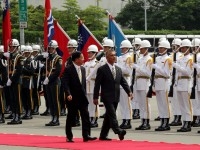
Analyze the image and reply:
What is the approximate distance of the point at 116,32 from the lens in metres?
23.4

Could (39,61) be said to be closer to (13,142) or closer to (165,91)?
(165,91)

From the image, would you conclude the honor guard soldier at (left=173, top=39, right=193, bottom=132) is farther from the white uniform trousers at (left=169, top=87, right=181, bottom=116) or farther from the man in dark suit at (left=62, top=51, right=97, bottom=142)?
the man in dark suit at (left=62, top=51, right=97, bottom=142)

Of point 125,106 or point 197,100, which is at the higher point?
point 197,100

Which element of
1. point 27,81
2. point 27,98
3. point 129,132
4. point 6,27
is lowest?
point 129,132

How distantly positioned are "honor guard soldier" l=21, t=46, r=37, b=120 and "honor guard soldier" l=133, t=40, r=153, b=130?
4.61 meters

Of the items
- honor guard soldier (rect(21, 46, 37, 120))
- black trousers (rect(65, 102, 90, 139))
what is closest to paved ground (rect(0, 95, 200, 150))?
honor guard soldier (rect(21, 46, 37, 120))

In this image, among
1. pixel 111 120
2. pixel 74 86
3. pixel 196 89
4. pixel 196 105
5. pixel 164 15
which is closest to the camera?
pixel 111 120

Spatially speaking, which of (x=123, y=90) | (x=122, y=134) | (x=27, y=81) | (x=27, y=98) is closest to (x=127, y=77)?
(x=123, y=90)

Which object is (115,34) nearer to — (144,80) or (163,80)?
(144,80)

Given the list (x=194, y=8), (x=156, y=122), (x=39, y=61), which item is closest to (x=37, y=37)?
(x=194, y=8)

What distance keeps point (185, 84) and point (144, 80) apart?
3.50 ft

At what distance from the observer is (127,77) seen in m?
20.8

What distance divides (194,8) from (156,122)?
38809 mm

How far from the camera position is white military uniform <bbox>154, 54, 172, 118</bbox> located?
785 inches
